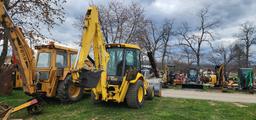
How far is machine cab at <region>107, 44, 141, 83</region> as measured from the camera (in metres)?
11.9

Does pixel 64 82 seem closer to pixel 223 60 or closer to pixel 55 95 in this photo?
pixel 55 95

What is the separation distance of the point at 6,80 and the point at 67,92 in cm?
566

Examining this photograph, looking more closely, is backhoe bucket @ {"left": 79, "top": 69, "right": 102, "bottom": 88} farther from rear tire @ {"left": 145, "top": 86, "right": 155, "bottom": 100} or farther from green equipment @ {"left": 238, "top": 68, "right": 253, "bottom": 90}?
green equipment @ {"left": 238, "top": 68, "right": 253, "bottom": 90}

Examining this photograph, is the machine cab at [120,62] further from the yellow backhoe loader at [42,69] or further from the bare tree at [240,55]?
the bare tree at [240,55]

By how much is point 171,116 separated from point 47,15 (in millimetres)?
10966

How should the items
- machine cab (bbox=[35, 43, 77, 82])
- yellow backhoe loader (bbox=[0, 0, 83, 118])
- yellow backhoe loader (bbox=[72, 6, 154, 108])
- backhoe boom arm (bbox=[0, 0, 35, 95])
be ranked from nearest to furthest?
yellow backhoe loader (bbox=[72, 6, 154, 108])
backhoe boom arm (bbox=[0, 0, 35, 95])
yellow backhoe loader (bbox=[0, 0, 83, 118])
machine cab (bbox=[35, 43, 77, 82])

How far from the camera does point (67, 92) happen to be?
12.8 m

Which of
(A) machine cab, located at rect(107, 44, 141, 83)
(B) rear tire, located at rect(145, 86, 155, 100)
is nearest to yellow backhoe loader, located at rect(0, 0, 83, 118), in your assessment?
(A) machine cab, located at rect(107, 44, 141, 83)

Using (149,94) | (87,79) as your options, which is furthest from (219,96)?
(87,79)

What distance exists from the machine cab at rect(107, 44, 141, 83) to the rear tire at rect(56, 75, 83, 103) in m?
1.71

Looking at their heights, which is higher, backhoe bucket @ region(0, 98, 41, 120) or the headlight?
the headlight

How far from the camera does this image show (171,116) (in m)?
10.0

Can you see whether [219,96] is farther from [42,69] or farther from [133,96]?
[42,69]

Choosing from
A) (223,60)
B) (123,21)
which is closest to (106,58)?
(123,21)
